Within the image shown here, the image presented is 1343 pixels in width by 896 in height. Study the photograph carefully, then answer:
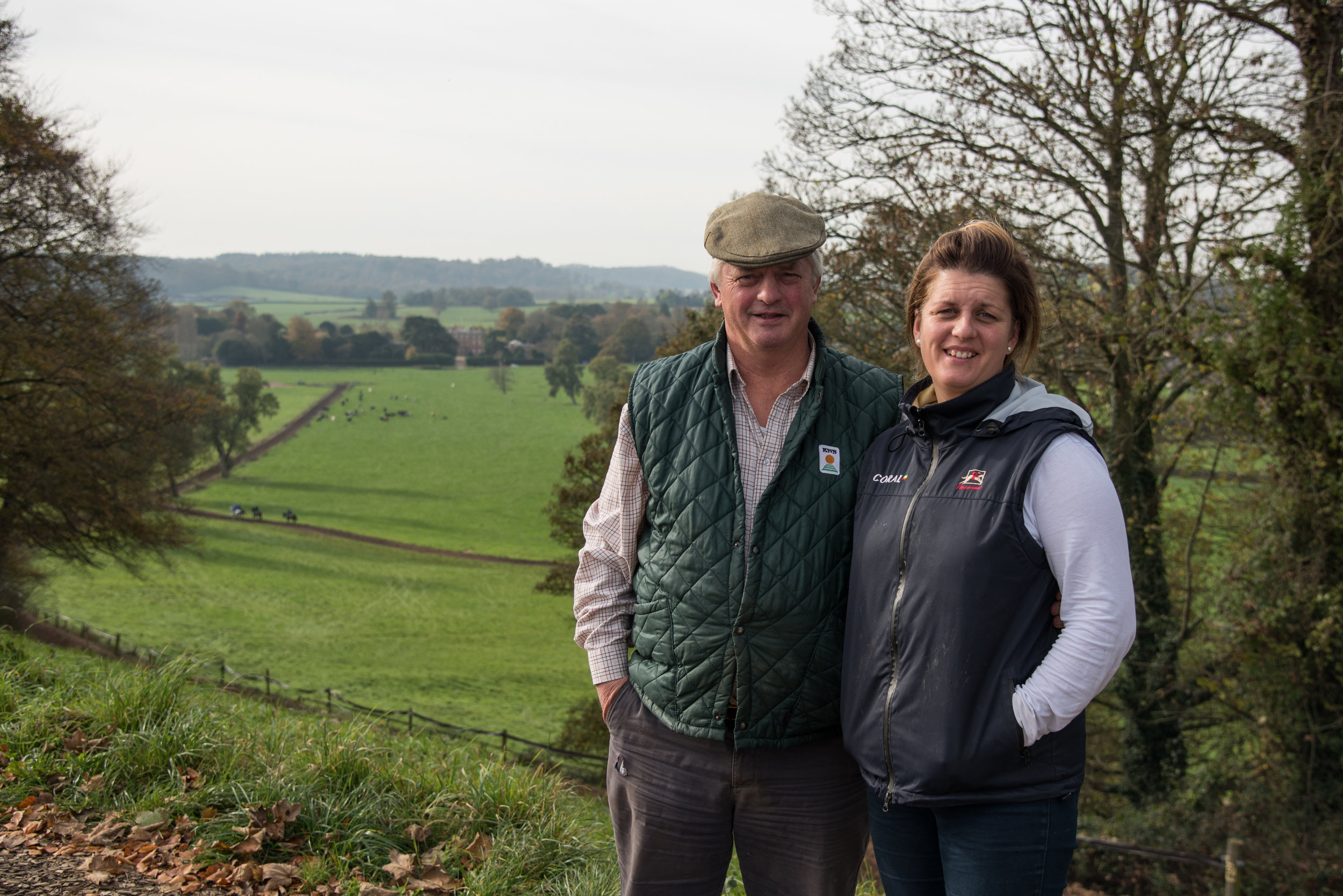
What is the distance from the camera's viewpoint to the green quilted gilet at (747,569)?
256cm

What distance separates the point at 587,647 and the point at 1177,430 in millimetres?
11650

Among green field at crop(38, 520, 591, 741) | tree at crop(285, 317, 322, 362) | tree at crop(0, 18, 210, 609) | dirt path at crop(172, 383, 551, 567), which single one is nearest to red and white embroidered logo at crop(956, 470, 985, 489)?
tree at crop(0, 18, 210, 609)

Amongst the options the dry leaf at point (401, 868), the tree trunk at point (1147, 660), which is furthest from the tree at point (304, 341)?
the dry leaf at point (401, 868)

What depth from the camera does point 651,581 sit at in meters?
2.74

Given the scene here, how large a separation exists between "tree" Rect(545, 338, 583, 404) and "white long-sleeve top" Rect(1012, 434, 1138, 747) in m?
79.1

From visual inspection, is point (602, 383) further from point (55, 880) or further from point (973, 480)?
point (973, 480)

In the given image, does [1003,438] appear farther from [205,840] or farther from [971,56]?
[971,56]

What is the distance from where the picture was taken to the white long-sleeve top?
2.02 metres

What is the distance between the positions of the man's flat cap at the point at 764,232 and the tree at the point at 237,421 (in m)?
52.5

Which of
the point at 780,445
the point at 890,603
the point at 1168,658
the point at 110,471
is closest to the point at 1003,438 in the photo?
the point at 890,603

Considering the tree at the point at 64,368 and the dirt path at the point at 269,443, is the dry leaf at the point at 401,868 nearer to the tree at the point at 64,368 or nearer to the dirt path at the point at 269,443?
the tree at the point at 64,368

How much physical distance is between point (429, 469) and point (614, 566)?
60.5 m

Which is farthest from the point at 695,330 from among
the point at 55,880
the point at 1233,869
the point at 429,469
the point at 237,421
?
the point at 429,469

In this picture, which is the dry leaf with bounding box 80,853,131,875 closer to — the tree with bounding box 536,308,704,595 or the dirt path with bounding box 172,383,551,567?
the tree with bounding box 536,308,704,595
